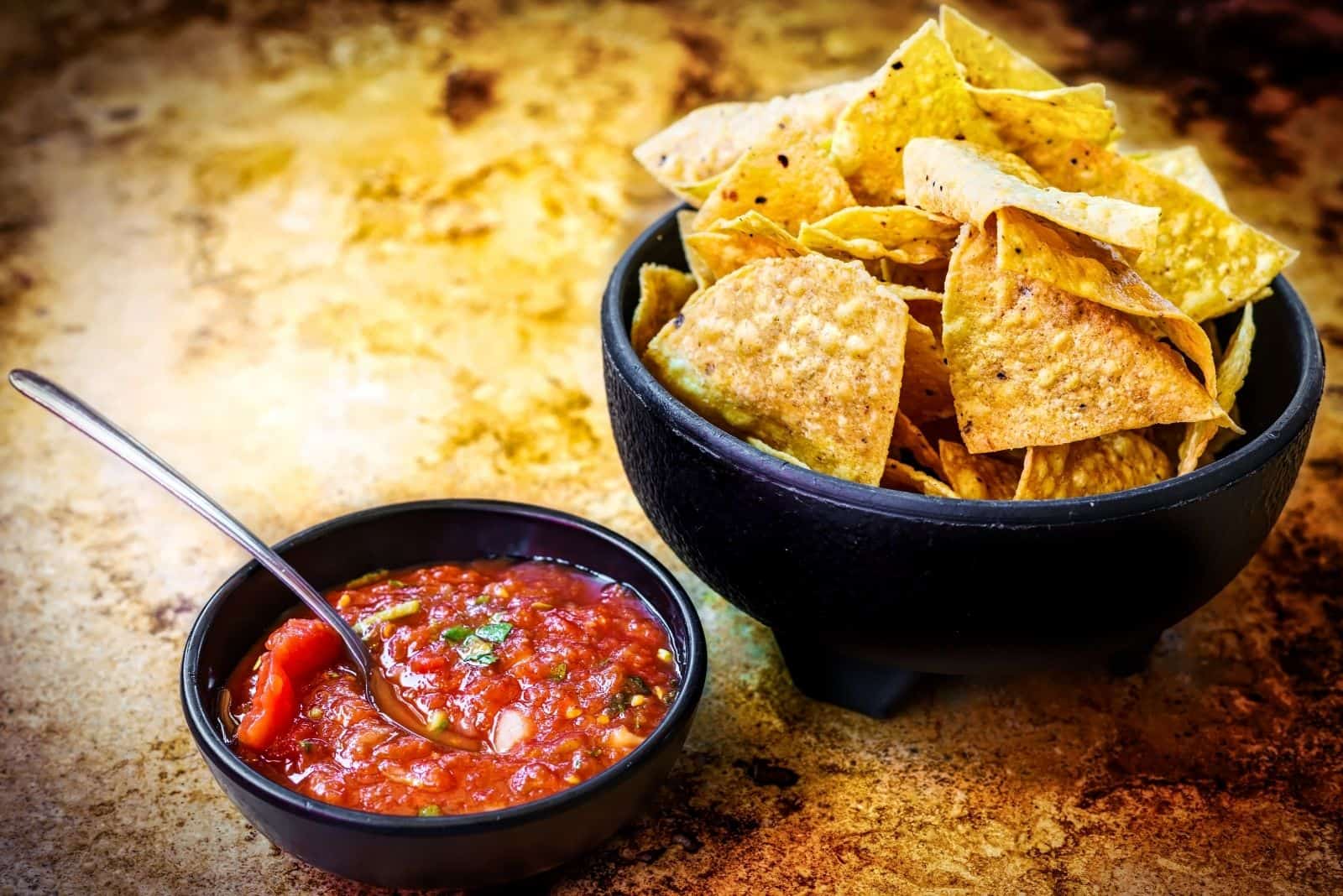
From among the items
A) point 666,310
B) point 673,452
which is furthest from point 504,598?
point 666,310

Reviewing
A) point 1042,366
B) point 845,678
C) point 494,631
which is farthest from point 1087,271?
point 494,631

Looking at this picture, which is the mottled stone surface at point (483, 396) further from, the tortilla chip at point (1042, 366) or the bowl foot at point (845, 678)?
the tortilla chip at point (1042, 366)

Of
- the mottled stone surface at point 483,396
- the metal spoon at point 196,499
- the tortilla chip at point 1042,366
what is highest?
the tortilla chip at point 1042,366

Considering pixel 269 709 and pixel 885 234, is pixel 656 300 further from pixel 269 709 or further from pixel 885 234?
pixel 269 709

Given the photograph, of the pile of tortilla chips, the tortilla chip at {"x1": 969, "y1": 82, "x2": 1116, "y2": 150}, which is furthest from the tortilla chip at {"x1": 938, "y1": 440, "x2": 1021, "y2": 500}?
the tortilla chip at {"x1": 969, "y1": 82, "x2": 1116, "y2": 150}

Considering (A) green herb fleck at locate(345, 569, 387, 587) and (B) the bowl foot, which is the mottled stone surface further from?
(A) green herb fleck at locate(345, 569, 387, 587)

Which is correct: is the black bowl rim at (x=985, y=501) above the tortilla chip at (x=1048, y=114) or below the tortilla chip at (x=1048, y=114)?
below

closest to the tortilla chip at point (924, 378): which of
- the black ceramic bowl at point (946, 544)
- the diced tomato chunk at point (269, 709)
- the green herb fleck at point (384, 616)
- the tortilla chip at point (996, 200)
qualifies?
the tortilla chip at point (996, 200)

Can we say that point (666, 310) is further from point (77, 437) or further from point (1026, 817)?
point (77, 437)
